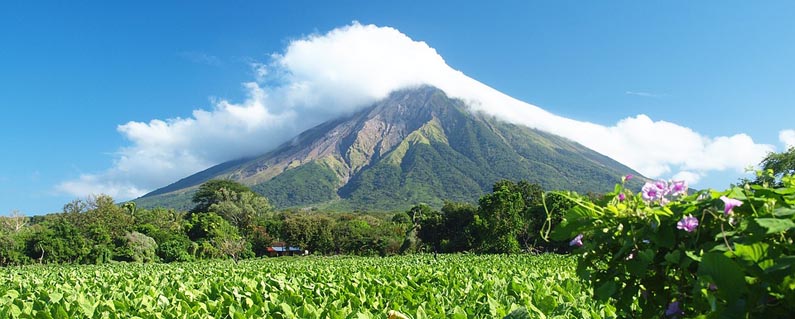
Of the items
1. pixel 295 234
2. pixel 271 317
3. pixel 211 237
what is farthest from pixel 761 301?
pixel 295 234

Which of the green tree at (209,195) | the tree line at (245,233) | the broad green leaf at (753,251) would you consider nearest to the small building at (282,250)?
the tree line at (245,233)

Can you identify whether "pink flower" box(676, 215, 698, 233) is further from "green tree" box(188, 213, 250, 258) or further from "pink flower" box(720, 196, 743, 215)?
"green tree" box(188, 213, 250, 258)

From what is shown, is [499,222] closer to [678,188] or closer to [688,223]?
[678,188]

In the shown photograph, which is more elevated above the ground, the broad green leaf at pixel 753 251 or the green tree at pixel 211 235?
the broad green leaf at pixel 753 251

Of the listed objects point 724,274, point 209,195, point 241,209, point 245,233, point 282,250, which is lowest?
point 282,250

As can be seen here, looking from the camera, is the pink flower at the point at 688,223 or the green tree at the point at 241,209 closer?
the pink flower at the point at 688,223

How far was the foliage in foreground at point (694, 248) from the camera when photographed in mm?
1562

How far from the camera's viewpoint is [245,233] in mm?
71562

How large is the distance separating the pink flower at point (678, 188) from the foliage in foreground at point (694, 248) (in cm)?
2

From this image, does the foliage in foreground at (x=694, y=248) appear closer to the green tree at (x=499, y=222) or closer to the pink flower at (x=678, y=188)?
the pink flower at (x=678, y=188)

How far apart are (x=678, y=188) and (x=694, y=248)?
27 centimetres

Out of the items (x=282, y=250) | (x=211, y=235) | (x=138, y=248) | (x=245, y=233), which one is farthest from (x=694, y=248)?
(x=282, y=250)

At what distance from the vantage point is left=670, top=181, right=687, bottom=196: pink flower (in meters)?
2.01

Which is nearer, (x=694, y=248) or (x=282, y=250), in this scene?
(x=694, y=248)
